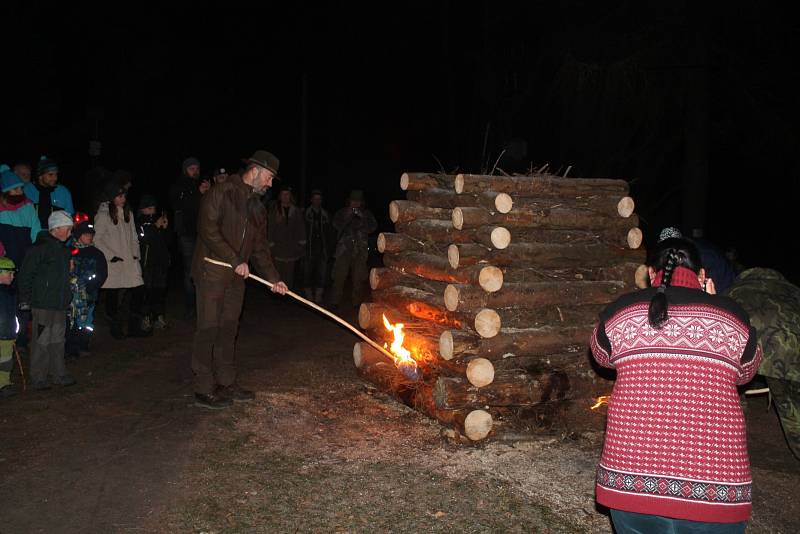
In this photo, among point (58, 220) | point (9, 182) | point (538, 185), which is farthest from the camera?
point (9, 182)

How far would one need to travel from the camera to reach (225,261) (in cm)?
720

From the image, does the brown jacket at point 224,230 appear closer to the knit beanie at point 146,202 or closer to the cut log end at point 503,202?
the cut log end at point 503,202

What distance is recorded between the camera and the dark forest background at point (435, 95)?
14.7 m

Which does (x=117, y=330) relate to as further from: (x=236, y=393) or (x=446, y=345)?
(x=446, y=345)

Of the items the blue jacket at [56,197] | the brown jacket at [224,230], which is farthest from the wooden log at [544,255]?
the blue jacket at [56,197]

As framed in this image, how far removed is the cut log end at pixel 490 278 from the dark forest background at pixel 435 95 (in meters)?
1.70

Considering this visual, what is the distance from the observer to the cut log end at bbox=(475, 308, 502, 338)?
22.1 ft

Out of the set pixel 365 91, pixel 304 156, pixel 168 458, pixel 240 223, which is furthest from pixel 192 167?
pixel 365 91

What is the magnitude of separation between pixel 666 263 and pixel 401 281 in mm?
4927

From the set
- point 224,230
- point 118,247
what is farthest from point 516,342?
point 118,247

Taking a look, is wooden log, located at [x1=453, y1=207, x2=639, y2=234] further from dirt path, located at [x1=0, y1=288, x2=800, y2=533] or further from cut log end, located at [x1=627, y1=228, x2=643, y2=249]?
dirt path, located at [x1=0, y1=288, x2=800, y2=533]

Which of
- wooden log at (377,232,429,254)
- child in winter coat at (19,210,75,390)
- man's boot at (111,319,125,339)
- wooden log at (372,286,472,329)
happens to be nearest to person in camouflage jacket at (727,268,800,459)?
wooden log at (372,286,472,329)

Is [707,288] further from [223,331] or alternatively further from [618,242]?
[223,331]

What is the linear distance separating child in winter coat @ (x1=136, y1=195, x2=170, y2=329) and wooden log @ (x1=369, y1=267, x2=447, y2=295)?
149 inches
